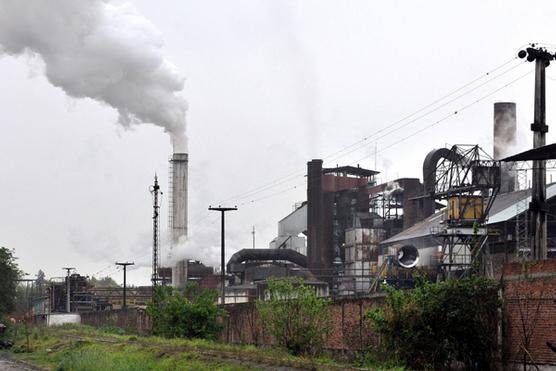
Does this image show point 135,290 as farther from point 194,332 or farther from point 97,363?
point 97,363

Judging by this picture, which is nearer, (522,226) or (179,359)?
(179,359)

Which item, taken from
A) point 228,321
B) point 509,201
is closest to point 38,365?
point 228,321

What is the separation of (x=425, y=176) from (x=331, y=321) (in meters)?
43.3

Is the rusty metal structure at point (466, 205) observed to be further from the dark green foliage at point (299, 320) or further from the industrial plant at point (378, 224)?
the dark green foliage at point (299, 320)

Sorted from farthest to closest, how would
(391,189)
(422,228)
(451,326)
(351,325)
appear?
(391,189) < (422,228) < (351,325) < (451,326)

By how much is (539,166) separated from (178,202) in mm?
46019

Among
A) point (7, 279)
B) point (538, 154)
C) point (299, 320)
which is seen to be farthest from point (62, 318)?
point (538, 154)

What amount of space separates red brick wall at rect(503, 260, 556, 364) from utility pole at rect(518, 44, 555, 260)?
7.26 m

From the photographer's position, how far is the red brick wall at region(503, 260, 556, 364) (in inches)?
879

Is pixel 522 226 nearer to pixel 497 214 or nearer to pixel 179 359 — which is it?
pixel 497 214

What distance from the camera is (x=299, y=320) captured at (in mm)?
30391

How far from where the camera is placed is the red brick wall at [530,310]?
2234 cm

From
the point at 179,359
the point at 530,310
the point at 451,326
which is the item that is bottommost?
the point at 179,359

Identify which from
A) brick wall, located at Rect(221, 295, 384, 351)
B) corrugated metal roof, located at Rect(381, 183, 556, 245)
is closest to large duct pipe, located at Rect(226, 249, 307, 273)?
corrugated metal roof, located at Rect(381, 183, 556, 245)
